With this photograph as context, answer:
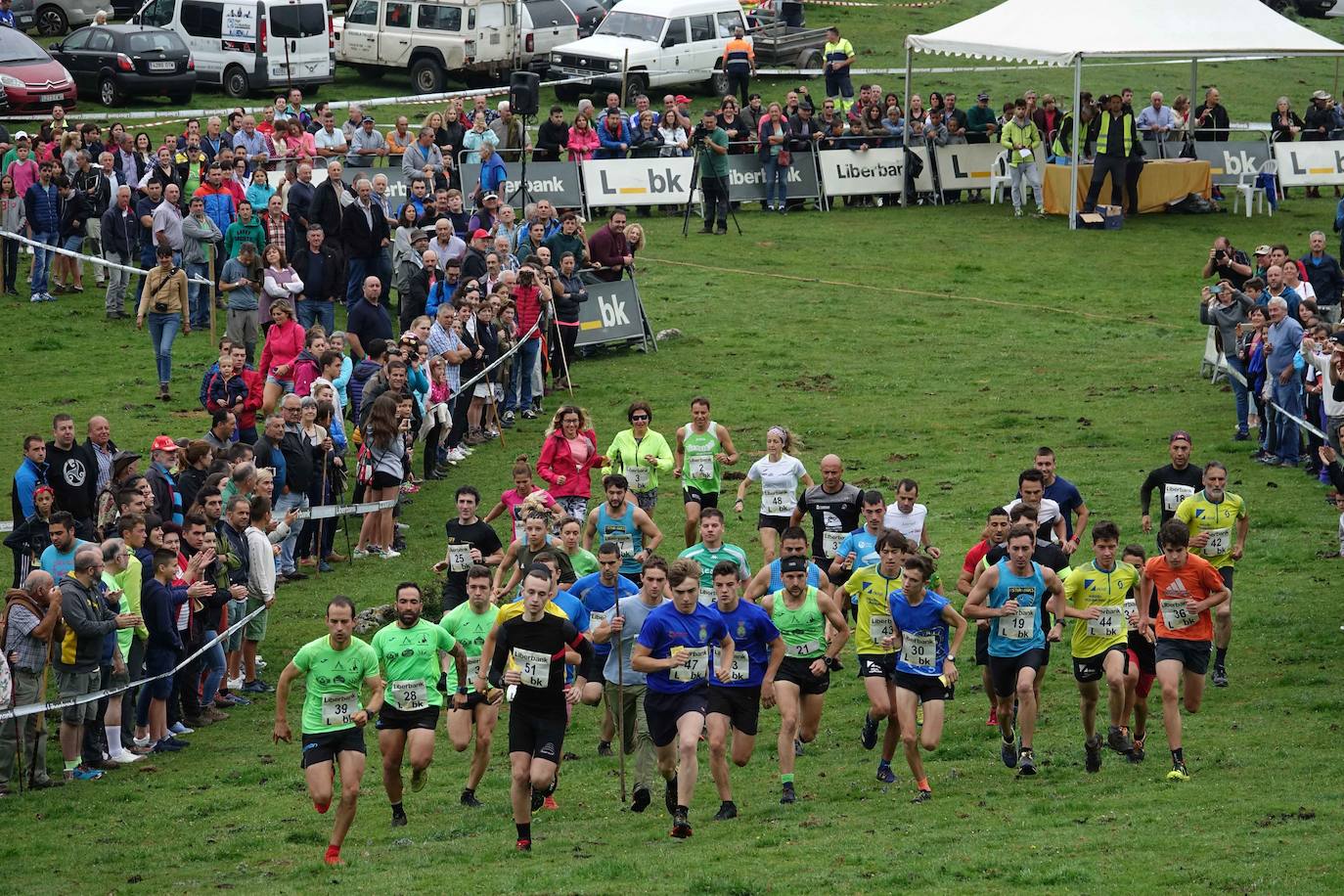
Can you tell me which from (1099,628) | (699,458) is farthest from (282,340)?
(1099,628)

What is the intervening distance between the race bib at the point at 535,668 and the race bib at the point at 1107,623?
4.23 m

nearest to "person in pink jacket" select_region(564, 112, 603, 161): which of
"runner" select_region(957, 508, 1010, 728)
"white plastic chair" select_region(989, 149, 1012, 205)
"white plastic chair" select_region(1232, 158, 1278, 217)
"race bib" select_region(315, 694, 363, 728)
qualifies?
"white plastic chair" select_region(989, 149, 1012, 205)

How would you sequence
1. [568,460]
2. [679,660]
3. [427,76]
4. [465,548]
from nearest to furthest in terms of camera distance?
[679,660] → [465,548] → [568,460] → [427,76]

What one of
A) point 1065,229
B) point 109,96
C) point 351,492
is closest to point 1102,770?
point 351,492

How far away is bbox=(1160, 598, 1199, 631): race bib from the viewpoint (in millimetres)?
14562

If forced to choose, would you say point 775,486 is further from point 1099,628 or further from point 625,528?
point 1099,628

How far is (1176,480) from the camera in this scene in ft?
57.1

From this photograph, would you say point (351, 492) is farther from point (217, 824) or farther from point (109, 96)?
point (109, 96)

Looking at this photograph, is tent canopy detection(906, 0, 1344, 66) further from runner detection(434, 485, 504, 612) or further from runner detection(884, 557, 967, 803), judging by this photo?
runner detection(884, 557, 967, 803)

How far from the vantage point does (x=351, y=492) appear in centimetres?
2200

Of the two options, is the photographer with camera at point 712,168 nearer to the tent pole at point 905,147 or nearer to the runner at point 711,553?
the tent pole at point 905,147

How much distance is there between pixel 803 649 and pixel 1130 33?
81.0ft

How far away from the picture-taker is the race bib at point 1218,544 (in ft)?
54.9

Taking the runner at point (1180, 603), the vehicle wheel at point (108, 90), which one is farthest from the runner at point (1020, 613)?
the vehicle wheel at point (108, 90)
